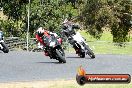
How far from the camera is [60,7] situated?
135 ft

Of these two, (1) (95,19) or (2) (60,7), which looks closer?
(2) (60,7)

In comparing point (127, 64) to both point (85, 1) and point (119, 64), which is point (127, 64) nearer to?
point (119, 64)

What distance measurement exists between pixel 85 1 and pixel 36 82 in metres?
51.8

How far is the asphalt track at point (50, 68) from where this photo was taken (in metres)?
14.4

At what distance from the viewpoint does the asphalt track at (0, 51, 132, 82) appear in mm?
14359

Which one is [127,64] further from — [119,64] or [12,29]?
[12,29]

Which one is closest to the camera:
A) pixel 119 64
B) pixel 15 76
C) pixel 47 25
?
pixel 15 76

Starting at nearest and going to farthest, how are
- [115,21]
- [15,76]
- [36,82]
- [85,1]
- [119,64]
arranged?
[36,82] < [15,76] < [119,64] < [115,21] < [85,1]

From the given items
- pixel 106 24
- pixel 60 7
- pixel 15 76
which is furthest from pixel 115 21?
pixel 15 76

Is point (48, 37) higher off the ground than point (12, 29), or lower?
higher

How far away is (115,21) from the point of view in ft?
197

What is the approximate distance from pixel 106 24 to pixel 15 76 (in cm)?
4728

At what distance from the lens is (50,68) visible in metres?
16.6

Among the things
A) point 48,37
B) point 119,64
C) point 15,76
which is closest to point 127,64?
point 119,64
